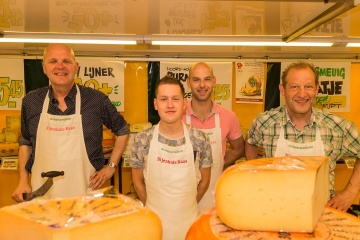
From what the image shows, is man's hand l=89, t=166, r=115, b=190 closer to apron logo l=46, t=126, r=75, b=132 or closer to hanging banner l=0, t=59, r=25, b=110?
apron logo l=46, t=126, r=75, b=132

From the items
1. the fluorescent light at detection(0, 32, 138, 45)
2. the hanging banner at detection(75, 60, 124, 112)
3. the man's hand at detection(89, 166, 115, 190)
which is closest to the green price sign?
the hanging banner at detection(75, 60, 124, 112)

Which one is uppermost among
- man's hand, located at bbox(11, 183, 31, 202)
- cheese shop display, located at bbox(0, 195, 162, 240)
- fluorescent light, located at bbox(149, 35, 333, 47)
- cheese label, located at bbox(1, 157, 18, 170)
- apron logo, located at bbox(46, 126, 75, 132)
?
fluorescent light, located at bbox(149, 35, 333, 47)

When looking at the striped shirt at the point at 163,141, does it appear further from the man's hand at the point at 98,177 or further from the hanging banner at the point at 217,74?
the hanging banner at the point at 217,74

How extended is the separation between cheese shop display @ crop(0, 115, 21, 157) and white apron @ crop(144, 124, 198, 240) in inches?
83.6

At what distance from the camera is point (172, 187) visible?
2104mm

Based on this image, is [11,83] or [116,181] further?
[116,181]

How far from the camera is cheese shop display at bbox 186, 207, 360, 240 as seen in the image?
4.04ft

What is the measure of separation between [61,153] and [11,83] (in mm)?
2090

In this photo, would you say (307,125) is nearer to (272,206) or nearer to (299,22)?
(299,22)

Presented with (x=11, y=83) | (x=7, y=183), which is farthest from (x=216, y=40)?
(x=7, y=183)

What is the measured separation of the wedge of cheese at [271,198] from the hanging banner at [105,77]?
3029 millimetres

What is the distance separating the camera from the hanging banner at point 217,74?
4180mm

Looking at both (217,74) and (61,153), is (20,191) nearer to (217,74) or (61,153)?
(61,153)

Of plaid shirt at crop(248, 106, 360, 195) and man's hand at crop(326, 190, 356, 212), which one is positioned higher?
plaid shirt at crop(248, 106, 360, 195)
